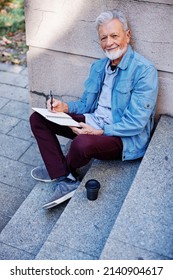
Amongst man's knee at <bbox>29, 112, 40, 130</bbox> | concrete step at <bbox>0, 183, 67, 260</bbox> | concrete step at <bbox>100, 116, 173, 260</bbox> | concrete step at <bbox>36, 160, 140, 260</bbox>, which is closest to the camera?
concrete step at <bbox>100, 116, 173, 260</bbox>

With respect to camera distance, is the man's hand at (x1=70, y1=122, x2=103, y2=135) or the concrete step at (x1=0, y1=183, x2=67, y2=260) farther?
the man's hand at (x1=70, y1=122, x2=103, y2=135)

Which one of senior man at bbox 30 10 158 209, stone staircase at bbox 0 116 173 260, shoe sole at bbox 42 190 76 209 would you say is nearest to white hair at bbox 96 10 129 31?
senior man at bbox 30 10 158 209

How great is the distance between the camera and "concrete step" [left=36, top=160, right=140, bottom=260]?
2.71 meters

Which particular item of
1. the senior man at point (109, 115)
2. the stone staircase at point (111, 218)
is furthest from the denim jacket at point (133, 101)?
the stone staircase at point (111, 218)

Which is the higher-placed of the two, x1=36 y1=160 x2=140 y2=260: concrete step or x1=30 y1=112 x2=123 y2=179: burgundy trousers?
x1=30 y1=112 x2=123 y2=179: burgundy trousers

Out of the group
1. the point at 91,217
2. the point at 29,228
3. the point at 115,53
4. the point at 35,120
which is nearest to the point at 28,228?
the point at 29,228

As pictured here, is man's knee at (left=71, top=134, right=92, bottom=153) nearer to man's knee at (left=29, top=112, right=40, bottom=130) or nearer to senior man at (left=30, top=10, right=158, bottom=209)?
senior man at (left=30, top=10, right=158, bottom=209)

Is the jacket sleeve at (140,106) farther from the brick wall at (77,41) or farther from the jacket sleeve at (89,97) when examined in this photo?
the jacket sleeve at (89,97)

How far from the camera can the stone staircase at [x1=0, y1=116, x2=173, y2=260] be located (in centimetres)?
249

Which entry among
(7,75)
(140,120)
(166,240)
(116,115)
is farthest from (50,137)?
(7,75)

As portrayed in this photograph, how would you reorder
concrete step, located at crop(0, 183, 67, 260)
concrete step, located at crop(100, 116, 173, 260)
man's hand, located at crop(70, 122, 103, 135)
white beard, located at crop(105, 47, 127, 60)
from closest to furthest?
concrete step, located at crop(100, 116, 173, 260), concrete step, located at crop(0, 183, 67, 260), white beard, located at crop(105, 47, 127, 60), man's hand, located at crop(70, 122, 103, 135)

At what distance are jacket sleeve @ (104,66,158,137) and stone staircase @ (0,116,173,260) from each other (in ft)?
0.74

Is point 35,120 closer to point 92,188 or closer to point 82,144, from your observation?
point 82,144

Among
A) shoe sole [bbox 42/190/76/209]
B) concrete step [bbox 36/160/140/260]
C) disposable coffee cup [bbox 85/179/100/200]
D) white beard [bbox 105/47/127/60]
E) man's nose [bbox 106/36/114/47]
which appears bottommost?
shoe sole [bbox 42/190/76/209]
